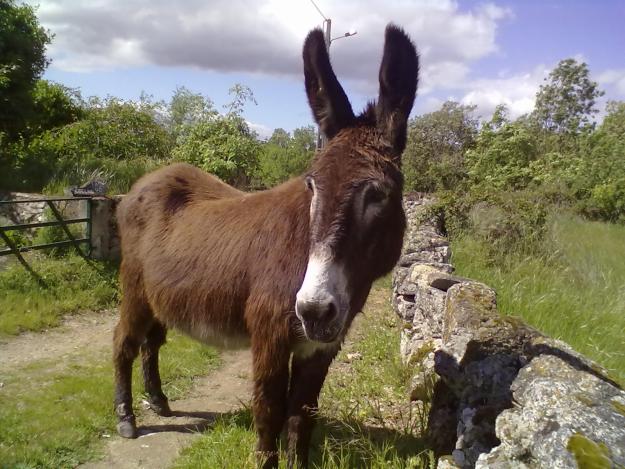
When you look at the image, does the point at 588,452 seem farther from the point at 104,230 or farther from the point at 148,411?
the point at 104,230

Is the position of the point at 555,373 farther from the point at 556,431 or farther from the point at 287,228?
the point at 287,228

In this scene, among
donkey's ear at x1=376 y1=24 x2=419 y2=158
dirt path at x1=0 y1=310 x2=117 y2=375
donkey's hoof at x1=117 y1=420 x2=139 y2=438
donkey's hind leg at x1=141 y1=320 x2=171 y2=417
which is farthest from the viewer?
dirt path at x1=0 y1=310 x2=117 y2=375

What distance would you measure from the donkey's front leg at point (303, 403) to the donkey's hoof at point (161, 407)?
1783 millimetres

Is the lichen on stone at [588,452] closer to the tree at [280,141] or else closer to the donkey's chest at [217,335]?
the donkey's chest at [217,335]

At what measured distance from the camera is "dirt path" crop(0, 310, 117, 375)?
17.6 feet

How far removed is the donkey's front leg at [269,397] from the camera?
2.77 meters

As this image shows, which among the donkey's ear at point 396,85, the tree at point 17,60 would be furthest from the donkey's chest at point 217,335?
the tree at point 17,60

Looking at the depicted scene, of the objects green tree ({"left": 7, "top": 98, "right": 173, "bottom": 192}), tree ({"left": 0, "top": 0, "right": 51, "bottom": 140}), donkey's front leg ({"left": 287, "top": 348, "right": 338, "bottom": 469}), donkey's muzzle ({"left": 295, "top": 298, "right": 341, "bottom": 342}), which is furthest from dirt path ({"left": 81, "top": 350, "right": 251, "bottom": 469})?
tree ({"left": 0, "top": 0, "right": 51, "bottom": 140})

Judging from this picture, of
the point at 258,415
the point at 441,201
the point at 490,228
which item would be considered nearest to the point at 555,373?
the point at 258,415

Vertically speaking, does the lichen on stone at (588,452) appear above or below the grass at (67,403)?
above

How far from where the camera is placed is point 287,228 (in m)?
2.82

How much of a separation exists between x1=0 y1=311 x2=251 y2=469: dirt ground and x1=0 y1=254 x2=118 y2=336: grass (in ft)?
0.65

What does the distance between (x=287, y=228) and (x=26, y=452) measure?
2.71m

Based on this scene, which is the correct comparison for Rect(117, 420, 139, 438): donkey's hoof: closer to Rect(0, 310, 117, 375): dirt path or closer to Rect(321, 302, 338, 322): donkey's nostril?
Rect(0, 310, 117, 375): dirt path
